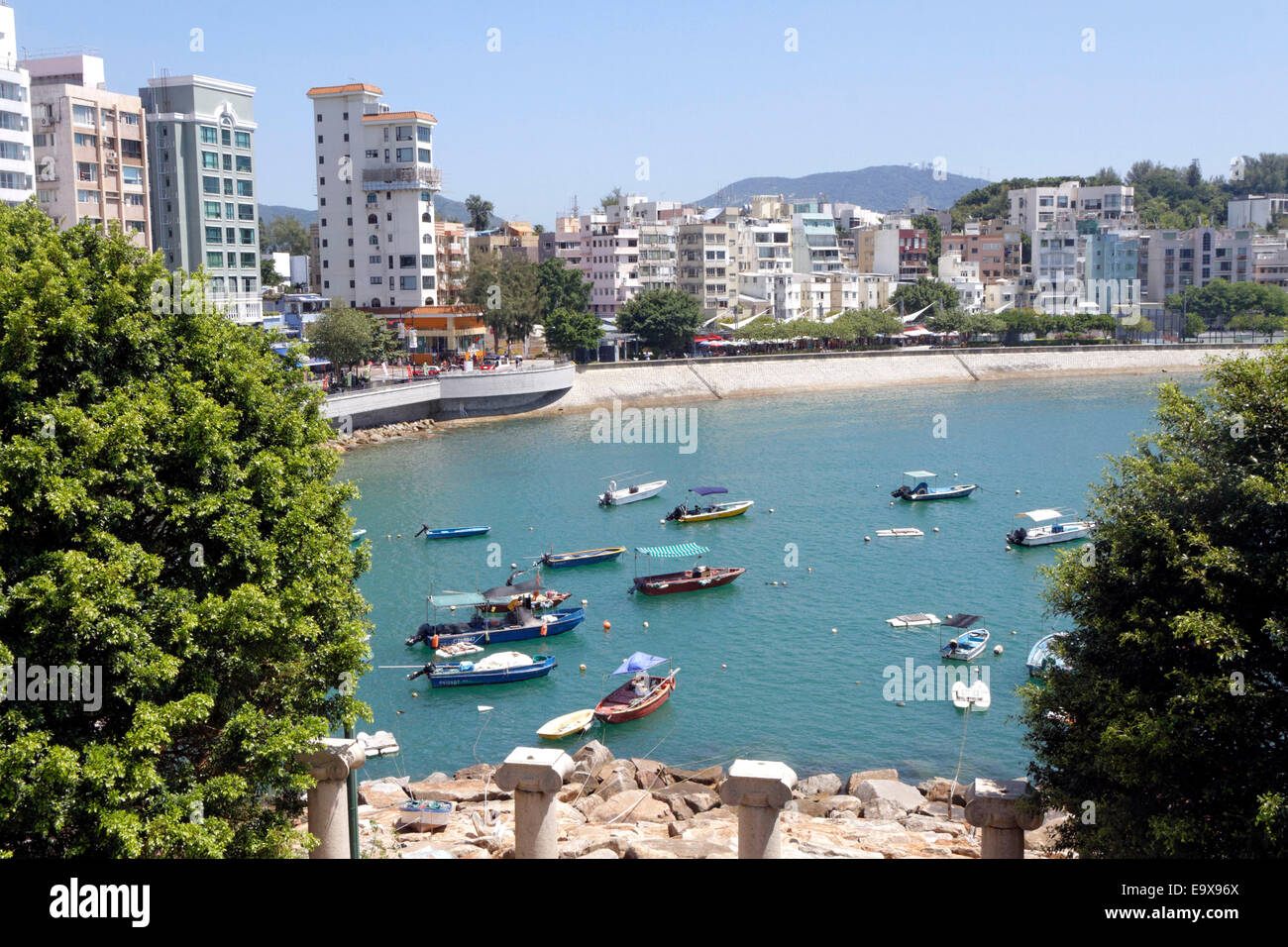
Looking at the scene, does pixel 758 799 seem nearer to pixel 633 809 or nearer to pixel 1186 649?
pixel 1186 649

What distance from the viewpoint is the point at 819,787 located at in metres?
19.2

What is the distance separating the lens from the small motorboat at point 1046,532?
1433 inches

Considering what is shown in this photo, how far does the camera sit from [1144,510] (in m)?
10.4

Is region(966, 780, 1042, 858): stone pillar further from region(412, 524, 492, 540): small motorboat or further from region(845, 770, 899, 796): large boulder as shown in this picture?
region(412, 524, 492, 540): small motorboat

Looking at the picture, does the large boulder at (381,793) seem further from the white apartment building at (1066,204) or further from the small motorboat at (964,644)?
the white apartment building at (1066,204)

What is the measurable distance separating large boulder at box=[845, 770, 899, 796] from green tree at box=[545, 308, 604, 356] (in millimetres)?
56345

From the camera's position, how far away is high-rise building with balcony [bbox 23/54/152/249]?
48938mm

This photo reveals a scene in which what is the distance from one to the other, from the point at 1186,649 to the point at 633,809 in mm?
9091

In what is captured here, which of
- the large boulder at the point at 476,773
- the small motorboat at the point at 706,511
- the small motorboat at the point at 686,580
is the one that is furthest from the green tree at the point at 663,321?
the large boulder at the point at 476,773

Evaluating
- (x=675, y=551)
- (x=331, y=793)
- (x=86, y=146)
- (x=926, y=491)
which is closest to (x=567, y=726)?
(x=675, y=551)

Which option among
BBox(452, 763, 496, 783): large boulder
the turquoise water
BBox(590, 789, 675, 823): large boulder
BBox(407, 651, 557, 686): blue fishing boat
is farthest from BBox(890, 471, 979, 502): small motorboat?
BBox(590, 789, 675, 823): large boulder

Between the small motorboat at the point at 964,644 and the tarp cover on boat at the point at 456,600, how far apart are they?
10679 mm
